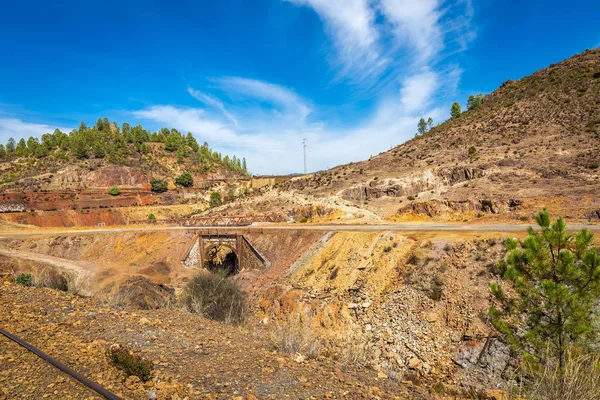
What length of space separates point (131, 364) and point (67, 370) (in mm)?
1374

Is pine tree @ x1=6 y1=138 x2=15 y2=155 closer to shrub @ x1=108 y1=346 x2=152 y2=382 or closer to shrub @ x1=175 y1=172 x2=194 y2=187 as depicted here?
shrub @ x1=175 y1=172 x2=194 y2=187

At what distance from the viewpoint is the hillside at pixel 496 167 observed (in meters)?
35.6

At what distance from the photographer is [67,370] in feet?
23.4

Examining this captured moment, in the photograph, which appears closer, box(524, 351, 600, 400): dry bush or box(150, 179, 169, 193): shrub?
box(524, 351, 600, 400): dry bush

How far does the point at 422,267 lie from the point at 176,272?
26722 mm

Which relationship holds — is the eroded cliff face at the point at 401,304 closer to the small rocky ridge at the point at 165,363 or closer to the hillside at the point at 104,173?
the small rocky ridge at the point at 165,363

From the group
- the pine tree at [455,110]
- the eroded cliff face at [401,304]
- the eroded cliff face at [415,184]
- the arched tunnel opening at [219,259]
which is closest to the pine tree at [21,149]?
the arched tunnel opening at [219,259]

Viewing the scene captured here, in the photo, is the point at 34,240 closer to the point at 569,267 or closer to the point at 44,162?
the point at 569,267

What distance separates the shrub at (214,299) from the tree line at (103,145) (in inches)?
4400

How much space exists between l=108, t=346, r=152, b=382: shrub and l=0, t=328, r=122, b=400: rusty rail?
78cm

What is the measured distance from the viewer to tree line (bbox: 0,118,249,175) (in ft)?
371

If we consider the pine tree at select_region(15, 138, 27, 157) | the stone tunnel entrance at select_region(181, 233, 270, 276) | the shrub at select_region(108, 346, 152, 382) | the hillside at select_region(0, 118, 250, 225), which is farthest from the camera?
the pine tree at select_region(15, 138, 27, 157)

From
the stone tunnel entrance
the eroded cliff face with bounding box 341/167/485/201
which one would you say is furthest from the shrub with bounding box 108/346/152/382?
the eroded cliff face with bounding box 341/167/485/201

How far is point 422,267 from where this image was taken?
19.0m
